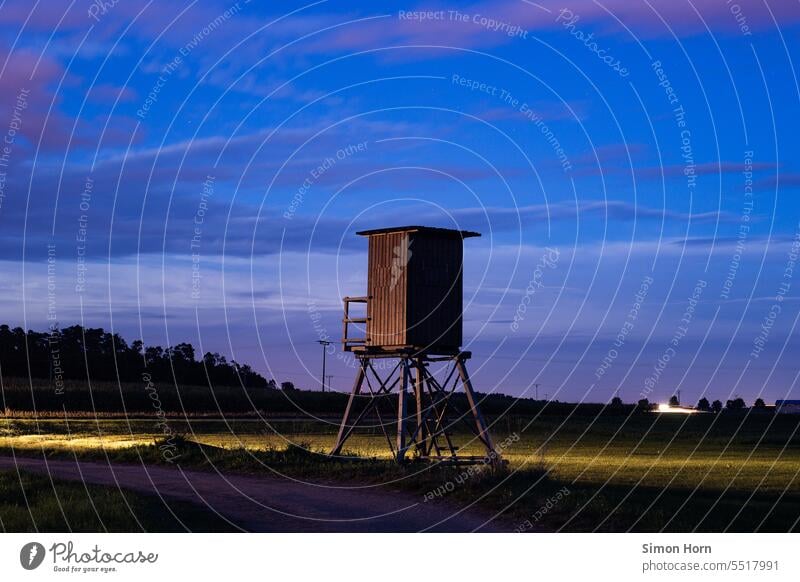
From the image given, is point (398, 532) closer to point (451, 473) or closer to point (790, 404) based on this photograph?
point (451, 473)

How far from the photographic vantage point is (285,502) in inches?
969

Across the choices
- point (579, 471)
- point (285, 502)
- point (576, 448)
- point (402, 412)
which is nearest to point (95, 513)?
point (285, 502)

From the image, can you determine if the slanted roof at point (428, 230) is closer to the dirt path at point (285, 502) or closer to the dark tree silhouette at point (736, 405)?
the dirt path at point (285, 502)

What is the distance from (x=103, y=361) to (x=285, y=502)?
109456 millimetres

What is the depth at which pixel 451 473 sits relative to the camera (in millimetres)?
27984

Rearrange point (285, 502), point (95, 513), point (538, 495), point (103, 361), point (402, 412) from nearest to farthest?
1. point (95, 513)
2. point (538, 495)
3. point (285, 502)
4. point (402, 412)
5. point (103, 361)

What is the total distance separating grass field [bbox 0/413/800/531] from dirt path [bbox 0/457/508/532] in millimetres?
1148

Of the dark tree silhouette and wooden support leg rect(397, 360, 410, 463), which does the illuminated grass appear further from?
the dark tree silhouette

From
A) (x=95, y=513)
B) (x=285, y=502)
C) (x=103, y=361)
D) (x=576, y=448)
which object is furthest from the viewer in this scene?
(x=103, y=361)

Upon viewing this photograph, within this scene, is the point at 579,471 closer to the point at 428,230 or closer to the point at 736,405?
the point at 428,230

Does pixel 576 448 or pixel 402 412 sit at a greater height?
pixel 402 412

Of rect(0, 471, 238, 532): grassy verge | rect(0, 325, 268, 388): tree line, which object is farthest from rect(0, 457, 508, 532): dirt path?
rect(0, 325, 268, 388): tree line
